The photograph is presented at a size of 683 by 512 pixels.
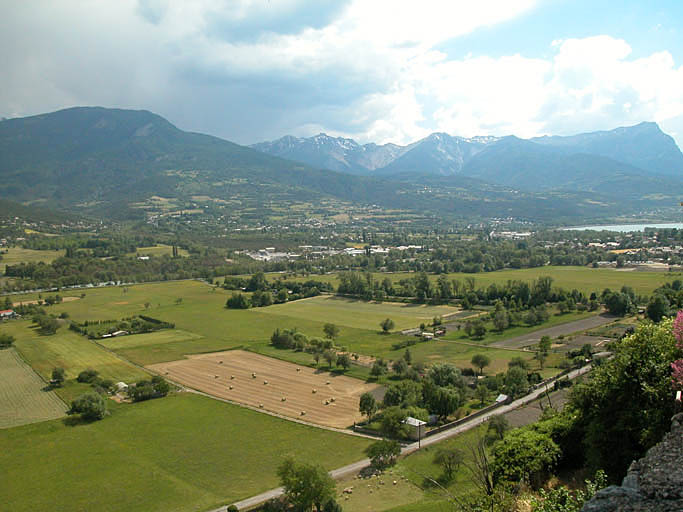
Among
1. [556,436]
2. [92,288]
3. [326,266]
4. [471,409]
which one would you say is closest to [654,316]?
[471,409]

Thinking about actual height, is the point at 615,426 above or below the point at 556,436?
above

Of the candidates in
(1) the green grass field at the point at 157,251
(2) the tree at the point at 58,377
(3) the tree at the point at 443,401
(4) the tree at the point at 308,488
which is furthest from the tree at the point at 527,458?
(1) the green grass field at the point at 157,251

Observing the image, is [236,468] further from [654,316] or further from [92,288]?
[92,288]

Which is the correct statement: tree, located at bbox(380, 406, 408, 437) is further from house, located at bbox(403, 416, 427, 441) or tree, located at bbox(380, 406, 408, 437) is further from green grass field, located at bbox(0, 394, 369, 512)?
green grass field, located at bbox(0, 394, 369, 512)

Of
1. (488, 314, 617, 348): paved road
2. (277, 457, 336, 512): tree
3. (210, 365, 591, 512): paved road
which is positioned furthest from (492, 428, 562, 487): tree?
(488, 314, 617, 348): paved road

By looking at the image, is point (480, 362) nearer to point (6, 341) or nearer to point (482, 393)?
point (482, 393)

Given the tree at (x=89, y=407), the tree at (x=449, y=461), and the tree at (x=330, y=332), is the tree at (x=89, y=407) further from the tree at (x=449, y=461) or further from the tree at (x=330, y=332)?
the tree at (x=330, y=332)
